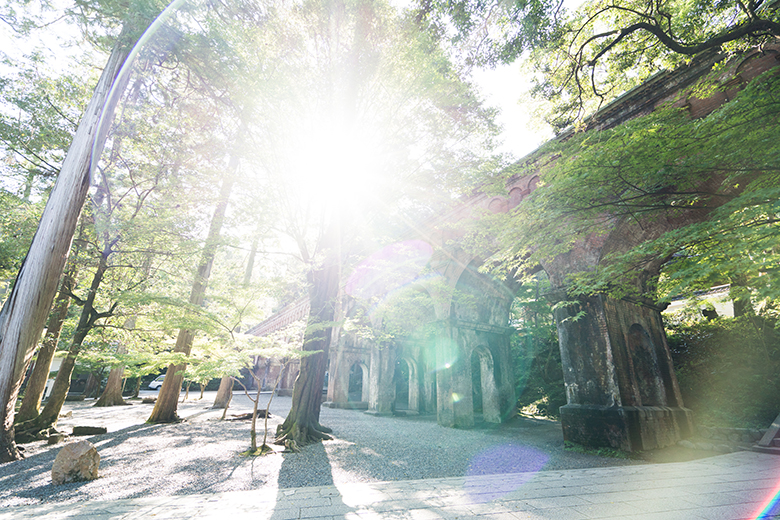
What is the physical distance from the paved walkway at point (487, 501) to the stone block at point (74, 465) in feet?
3.80

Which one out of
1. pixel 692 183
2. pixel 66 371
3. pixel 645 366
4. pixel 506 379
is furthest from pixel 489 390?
pixel 66 371

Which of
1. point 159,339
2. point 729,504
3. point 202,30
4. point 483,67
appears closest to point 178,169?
point 202,30

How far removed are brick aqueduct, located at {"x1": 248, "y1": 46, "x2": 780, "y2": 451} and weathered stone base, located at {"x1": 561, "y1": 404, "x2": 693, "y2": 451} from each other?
0.07 ft

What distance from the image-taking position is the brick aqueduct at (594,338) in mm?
6969

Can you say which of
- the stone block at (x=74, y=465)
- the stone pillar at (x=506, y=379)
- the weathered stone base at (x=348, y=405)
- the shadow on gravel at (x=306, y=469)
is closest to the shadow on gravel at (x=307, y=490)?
the shadow on gravel at (x=306, y=469)

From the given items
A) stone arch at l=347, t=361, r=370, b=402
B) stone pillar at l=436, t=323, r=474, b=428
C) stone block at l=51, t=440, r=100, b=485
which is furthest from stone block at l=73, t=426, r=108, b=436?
stone arch at l=347, t=361, r=370, b=402

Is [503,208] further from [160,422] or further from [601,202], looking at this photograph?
[160,422]

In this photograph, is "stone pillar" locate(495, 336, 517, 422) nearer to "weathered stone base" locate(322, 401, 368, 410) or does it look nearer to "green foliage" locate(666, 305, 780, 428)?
"green foliage" locate(666, 305, 780, 428)

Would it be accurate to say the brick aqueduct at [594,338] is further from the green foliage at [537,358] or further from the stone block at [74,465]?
the stone block at [74,465]

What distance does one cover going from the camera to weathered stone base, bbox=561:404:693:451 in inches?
268

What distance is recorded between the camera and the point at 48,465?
18.3 ft

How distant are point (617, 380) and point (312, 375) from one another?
7.09m

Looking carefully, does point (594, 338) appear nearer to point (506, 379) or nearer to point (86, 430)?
point (506, 379)

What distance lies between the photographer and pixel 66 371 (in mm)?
8414
